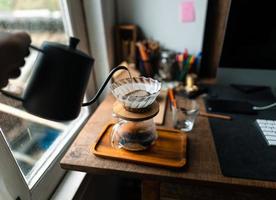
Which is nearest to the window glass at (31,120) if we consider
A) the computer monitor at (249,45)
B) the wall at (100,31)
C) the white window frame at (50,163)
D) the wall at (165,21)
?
the white window frame at (50,163)

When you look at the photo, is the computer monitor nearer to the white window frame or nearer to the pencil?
the pencil

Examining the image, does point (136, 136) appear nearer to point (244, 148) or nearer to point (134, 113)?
point (134, 113)

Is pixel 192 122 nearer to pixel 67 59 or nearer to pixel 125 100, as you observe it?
pixel 125 100

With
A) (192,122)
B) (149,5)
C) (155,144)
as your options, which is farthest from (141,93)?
(149,5)

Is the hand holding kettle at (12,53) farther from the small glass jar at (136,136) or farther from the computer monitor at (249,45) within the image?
the computer monitor at (249,45)

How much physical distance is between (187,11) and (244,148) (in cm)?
71

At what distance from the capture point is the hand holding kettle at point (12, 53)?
383 mm

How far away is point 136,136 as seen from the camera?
2.31 feet

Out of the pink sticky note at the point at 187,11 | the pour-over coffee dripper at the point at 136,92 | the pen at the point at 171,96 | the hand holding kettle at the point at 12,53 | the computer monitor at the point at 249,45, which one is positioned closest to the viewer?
the hand holding kettle at the point at 12,53

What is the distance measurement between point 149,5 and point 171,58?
289mm

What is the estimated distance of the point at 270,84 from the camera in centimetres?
88

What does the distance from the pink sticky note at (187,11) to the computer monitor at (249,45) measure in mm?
305

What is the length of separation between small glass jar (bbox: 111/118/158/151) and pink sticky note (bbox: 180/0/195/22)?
65 cm

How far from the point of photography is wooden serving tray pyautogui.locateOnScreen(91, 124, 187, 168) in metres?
0.65
